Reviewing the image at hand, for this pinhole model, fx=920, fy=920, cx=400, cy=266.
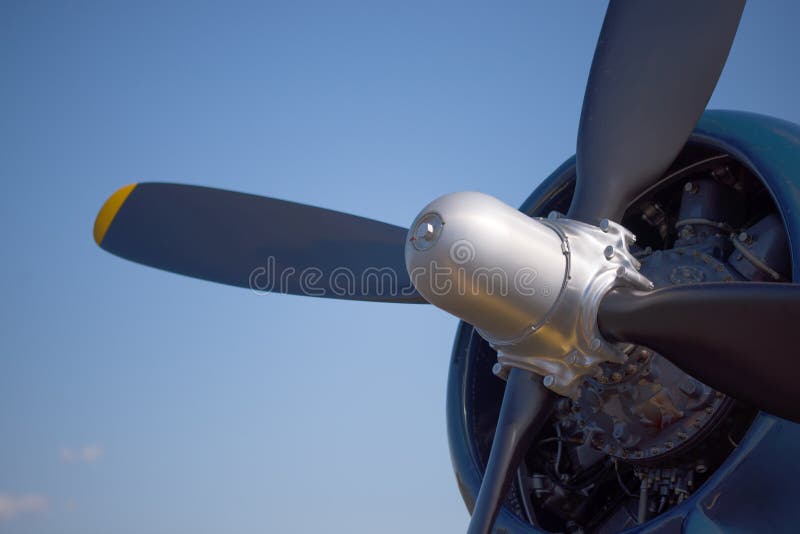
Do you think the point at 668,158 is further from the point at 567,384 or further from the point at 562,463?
the point at 562,463

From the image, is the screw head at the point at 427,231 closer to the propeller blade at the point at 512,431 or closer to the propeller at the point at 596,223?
the propeller at the point at 596,223

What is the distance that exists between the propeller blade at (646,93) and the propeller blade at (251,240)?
147cm

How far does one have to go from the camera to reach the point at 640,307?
14.1ft

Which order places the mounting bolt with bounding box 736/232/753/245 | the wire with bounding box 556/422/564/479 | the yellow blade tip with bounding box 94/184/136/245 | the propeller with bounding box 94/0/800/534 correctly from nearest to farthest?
the propeller with bounding box 94/0/800/534 < the mounting bolt with bounding box 736/232/753/245 < the wire with bounding box 556/422/564/479 < the yellow blade tip with bounding box 94/184/136/245

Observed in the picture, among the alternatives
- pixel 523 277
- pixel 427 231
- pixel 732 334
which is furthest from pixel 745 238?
pixel 427 231

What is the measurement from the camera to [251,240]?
6172 millimetres

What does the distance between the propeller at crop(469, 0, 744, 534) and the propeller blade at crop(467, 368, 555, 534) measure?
3.24ft

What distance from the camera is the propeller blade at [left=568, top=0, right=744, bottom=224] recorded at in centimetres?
520

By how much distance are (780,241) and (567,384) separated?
5.40 ft

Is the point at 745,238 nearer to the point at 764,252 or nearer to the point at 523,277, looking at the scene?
the point at 764,252

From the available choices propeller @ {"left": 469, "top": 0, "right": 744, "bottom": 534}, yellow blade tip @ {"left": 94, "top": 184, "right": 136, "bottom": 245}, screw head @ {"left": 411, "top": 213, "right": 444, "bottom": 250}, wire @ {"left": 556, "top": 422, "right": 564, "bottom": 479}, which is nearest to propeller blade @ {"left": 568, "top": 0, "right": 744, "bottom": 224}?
propeller @ {"left": 469, "top": 0, "right": 744, "bottom": 534}

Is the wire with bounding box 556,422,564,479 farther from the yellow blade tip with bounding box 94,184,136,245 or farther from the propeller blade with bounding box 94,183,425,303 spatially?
the yellow blade tip with bounding box 94,184,136,245

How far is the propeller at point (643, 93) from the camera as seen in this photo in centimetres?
519

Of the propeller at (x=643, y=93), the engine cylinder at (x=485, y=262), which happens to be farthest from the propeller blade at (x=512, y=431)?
the propeller at (x=643, y=93)
